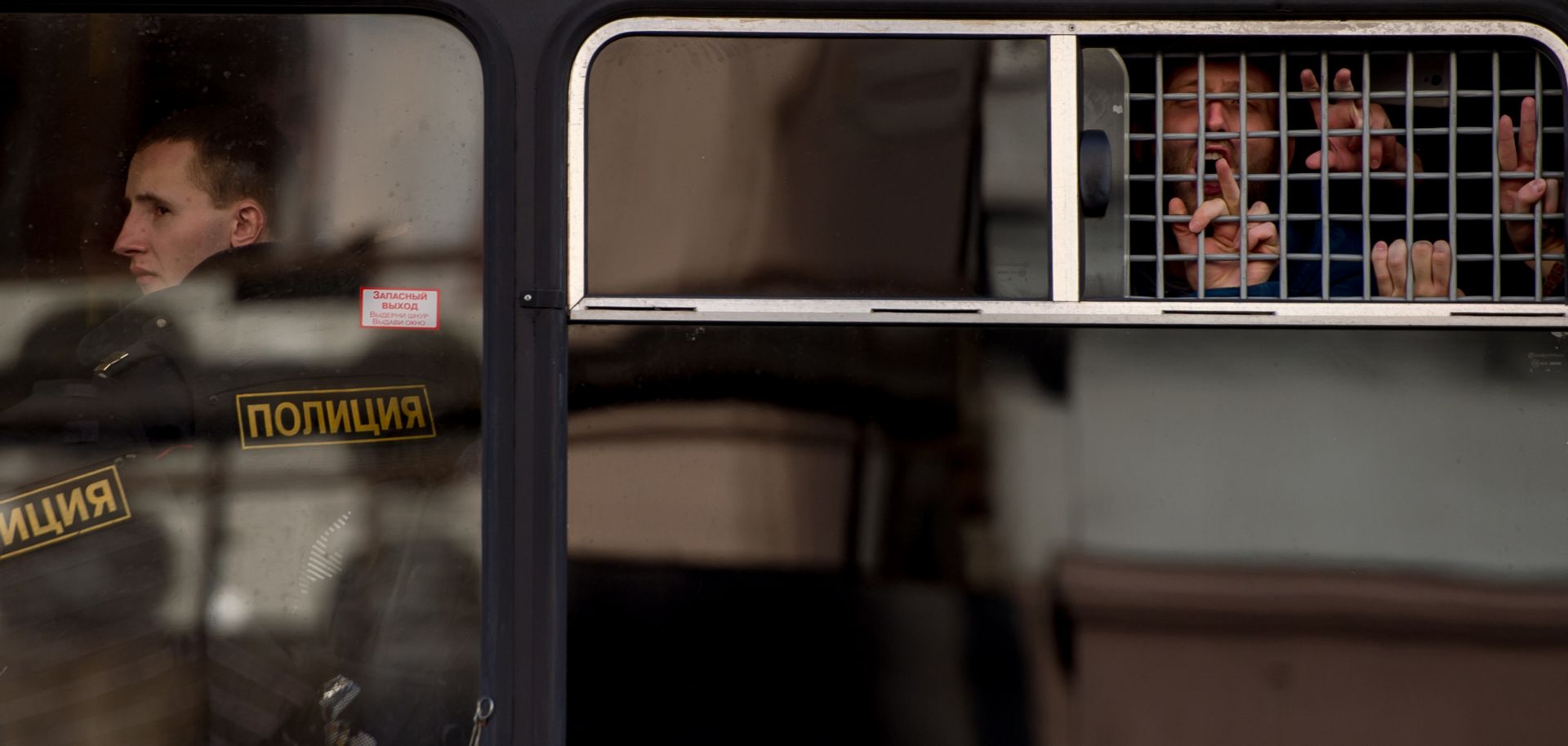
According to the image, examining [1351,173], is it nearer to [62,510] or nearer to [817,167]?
[817,167]

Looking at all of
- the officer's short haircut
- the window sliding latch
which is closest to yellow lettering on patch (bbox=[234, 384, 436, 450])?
the window sliding latch

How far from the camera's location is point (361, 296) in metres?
1.78

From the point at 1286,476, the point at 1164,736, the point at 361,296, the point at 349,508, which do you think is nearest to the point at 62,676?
the point at 349,508

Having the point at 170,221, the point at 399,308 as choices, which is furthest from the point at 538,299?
the point at 170,221

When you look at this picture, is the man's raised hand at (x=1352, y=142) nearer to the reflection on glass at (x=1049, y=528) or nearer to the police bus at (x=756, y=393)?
the police bus at (x=756, y=393)

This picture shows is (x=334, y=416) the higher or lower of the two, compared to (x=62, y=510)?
higher

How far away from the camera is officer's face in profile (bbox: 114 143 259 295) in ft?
5.85

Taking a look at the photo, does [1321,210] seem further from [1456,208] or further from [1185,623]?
[1185,623]

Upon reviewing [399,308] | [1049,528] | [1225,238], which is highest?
[1225,238]

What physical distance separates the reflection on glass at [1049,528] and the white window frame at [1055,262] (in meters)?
0.03

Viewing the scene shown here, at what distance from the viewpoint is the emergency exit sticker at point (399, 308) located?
1.77 metres

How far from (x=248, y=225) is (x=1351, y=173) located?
184cm

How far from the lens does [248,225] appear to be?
5.86 ft

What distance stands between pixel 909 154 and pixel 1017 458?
1.74 feet
